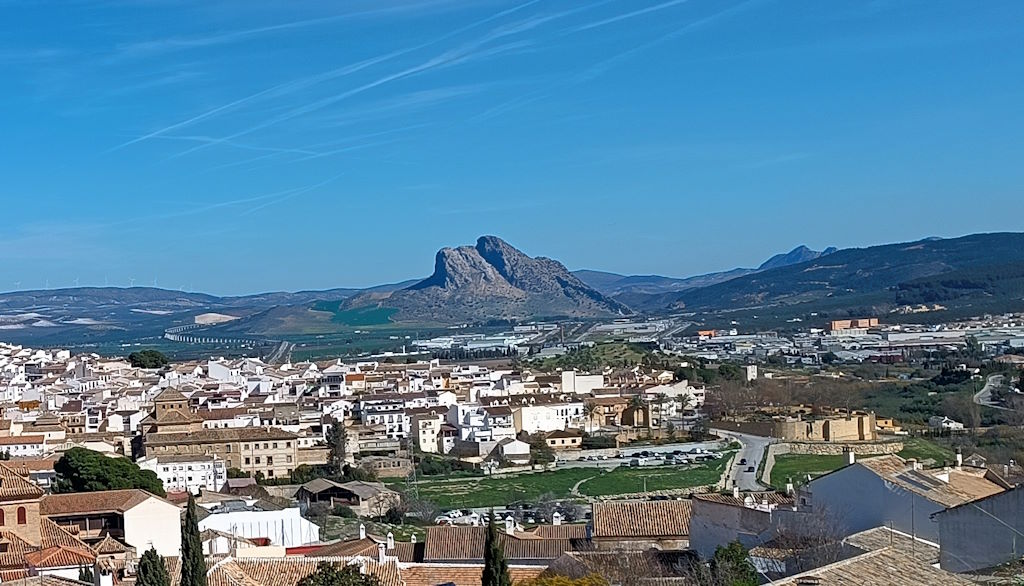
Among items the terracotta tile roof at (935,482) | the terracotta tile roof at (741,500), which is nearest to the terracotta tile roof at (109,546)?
the terracotta tile roof at (741,500)

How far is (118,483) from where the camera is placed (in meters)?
30.0

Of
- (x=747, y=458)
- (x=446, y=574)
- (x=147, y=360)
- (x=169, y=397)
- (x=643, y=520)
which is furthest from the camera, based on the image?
(x=147, y=360)

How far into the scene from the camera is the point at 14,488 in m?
21.6

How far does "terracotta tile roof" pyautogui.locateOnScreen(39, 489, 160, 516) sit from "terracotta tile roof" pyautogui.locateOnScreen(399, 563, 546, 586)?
8355 mm

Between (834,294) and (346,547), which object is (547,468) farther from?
(834,294)

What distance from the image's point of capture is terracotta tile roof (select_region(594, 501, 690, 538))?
774 inches

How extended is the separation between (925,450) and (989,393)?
643 inches

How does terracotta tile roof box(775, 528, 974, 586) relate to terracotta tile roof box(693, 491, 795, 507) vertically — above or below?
above

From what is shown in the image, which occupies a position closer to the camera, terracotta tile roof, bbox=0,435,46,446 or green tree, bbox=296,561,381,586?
green tree, bbox=296,561,381,586

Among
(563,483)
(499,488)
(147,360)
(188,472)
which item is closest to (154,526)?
(188,472)

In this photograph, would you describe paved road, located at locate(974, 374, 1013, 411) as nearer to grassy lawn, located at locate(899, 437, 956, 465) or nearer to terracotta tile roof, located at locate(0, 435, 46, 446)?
grassy lawn, located at locate(899, 437, 956, 465)

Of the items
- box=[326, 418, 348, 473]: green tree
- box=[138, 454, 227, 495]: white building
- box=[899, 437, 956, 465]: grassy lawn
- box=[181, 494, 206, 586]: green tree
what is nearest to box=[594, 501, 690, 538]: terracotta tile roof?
box=[181, 494, 206, 586]: green tree

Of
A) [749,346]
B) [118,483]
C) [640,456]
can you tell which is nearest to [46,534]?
[118,483]

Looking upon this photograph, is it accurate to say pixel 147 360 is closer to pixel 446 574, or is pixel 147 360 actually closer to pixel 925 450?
pixel 925 450
